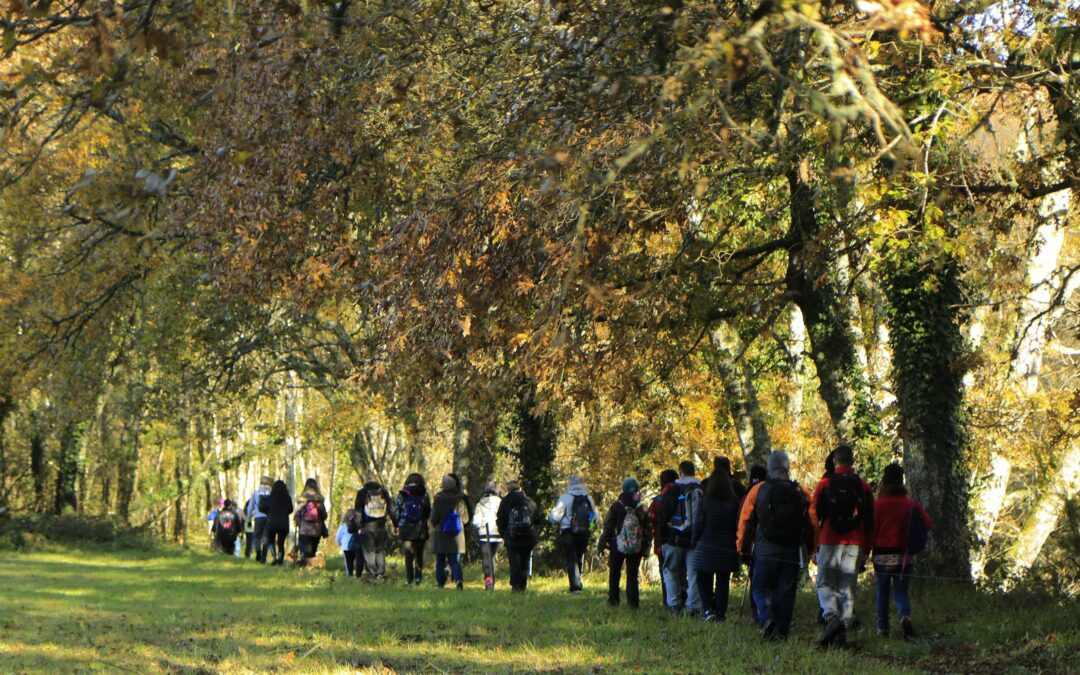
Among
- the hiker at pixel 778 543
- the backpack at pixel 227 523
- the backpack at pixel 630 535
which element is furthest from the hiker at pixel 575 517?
the backpack at pixel 227 523

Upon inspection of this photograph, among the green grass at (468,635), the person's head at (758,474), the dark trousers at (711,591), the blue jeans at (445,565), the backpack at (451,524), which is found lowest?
the green grass at (468,635)

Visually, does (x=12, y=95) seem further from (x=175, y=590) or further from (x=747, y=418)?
(x=747, y=418)

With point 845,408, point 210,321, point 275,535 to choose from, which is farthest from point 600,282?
point 275,535

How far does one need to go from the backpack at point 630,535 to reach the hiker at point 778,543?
3861mm

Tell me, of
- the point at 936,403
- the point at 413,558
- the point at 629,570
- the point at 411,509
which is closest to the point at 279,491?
the point at 413,558

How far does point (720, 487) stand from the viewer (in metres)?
15.9

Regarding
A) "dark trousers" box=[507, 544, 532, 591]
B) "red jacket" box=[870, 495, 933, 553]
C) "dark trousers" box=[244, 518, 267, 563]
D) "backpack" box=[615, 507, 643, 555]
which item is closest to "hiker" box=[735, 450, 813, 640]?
"red jacket" box=[870, 495, 933, 553]

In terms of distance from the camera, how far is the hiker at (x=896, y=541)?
47.9 feet

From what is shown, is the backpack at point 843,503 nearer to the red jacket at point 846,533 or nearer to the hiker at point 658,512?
the red jacket at point 846,533

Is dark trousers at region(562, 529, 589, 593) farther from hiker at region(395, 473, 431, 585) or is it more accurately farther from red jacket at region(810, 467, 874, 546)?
red jacket at region(810, 467, 874, 546)

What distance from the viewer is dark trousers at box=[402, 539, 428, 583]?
77.4ft

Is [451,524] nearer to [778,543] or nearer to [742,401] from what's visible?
[742,401]

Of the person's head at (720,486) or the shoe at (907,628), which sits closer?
the shoe at (907,628)

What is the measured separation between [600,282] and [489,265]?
53.5 inches
